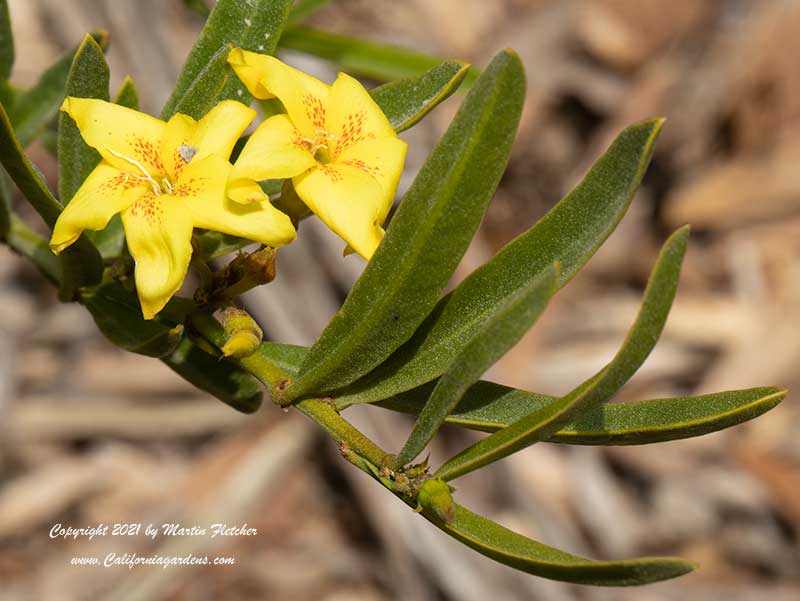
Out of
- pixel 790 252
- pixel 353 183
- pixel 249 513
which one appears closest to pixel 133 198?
pixel 353 183

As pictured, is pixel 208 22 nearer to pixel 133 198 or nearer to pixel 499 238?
pixel 133 198

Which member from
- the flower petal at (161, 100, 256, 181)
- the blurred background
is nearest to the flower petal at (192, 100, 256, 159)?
the flower petal at (161, 100, 256, 181)

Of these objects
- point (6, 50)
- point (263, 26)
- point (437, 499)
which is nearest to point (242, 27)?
point (263, 26)

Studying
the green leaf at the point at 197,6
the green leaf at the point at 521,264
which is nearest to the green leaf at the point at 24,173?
the green leaf at the point at 521,264

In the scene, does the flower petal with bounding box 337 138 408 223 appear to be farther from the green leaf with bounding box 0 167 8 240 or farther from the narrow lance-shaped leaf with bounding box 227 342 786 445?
the green leaf with bounding box 0 167 8 240

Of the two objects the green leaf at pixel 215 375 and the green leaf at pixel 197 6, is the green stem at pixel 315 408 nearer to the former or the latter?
the green leaf at pixel 215 375

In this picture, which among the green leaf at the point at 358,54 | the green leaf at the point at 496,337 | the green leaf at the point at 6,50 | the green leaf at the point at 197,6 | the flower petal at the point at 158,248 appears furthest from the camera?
the green leaf at the point at 358,54

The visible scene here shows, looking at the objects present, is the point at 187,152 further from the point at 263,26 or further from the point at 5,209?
the point at 5,209
